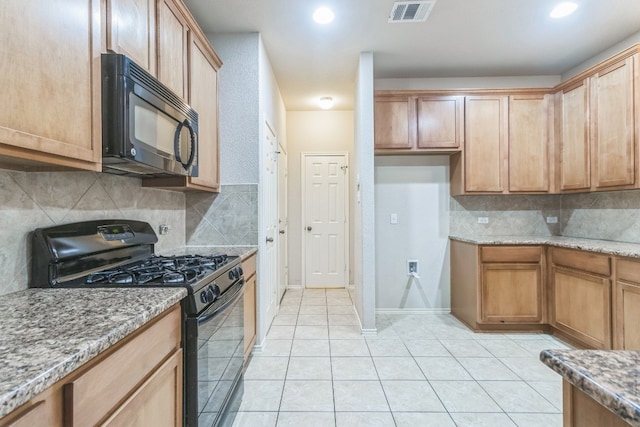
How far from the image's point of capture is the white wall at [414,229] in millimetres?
3762

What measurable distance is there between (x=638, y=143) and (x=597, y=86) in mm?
674

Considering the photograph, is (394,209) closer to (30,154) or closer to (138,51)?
(138,51)

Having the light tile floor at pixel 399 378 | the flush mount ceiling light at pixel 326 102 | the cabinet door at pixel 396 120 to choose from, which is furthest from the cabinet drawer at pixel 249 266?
the flush mount ceiling light at pixel 326 102

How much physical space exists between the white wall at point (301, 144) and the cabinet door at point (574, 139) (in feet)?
8.57

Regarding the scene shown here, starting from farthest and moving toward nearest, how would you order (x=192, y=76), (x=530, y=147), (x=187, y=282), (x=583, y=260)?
(x=530, y=147), (x=583, y=260), (x=192, y=76), (x=187, y=282)

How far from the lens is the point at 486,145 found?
11.2ft

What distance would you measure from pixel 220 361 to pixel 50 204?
1.05 meters

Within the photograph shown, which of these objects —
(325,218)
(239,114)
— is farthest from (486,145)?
(239,114)

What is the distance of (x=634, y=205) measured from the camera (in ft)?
9.34

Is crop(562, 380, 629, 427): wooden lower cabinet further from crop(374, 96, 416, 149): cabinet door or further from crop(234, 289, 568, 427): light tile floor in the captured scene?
crop(374, 96, 416, 149): cabinet door

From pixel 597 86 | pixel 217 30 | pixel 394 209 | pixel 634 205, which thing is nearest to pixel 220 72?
pixel 217 30

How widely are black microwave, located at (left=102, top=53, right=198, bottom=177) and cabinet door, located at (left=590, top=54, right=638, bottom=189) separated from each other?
11.1 ft

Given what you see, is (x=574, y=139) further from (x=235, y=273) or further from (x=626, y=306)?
(x=235, y=273)

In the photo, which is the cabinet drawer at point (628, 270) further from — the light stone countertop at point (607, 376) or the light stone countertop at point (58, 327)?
the light stone countertop at point (58, 327)
